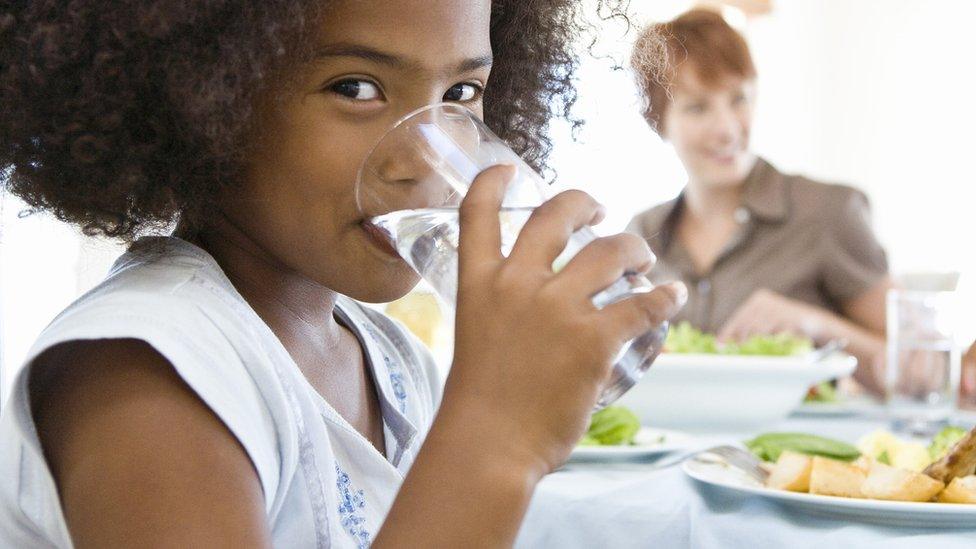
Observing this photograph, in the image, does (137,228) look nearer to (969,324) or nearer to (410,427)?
(410,427)

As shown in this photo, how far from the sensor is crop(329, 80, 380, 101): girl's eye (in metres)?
0.77

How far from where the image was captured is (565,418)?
60cm

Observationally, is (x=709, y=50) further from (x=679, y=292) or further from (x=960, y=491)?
(x=679, y=292)

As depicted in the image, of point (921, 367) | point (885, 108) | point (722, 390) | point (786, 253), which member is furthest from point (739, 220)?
point (885, 108)

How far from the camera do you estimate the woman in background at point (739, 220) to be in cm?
277

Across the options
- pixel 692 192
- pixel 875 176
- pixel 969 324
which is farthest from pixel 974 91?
pixel 692 192

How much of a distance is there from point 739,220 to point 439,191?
2.34 meters

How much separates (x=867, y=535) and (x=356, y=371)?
1.44 feet

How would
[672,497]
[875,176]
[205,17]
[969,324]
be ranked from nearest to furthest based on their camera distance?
[205,17] → [672,497] → [969,324] → [875,176]

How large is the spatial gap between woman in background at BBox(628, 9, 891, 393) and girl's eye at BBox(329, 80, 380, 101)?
1979 millimetres

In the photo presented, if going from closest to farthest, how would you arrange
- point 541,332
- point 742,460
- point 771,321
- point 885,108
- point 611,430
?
point 541,332 → point 742,460 → point 611,430 → point 771,321 → point 885,108

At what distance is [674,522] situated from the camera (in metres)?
0.90

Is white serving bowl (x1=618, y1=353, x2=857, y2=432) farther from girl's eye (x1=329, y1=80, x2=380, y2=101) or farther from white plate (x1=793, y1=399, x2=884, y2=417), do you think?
girl's eye (x1=329, y1=80, x2=380, y2=101)

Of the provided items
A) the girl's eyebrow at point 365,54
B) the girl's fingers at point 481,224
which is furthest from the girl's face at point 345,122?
the girl's fingers at point 481,224
